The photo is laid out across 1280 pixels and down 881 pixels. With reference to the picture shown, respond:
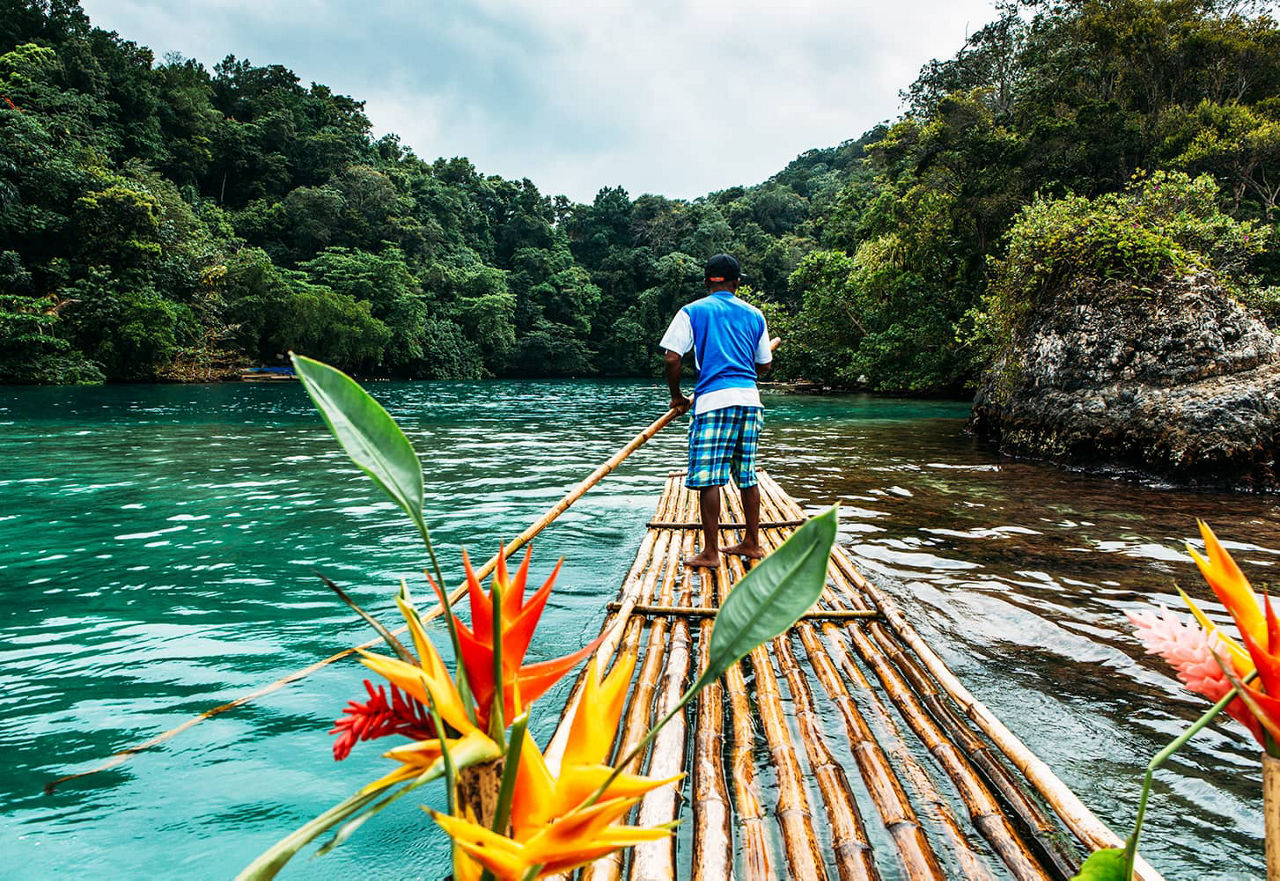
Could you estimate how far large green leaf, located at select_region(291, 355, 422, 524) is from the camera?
53 cm

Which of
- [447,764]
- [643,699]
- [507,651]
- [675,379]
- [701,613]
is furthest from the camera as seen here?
[675,379]

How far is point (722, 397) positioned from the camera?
3.57 meters

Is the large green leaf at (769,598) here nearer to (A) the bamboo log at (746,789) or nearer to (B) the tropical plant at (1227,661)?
(B) the tropical plant at (1227,661)

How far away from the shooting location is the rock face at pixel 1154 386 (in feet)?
20.4

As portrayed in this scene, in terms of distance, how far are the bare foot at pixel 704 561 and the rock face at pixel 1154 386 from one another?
5.49 meters

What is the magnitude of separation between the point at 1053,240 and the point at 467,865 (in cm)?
983

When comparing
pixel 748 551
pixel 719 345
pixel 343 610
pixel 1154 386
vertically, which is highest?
pixel 719 345

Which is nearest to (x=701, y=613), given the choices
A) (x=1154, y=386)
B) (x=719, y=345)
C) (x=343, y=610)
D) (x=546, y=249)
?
(x=719, y=345)

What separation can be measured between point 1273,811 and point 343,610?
3.40 metres

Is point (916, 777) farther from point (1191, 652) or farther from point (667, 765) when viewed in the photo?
point (1191, 652)

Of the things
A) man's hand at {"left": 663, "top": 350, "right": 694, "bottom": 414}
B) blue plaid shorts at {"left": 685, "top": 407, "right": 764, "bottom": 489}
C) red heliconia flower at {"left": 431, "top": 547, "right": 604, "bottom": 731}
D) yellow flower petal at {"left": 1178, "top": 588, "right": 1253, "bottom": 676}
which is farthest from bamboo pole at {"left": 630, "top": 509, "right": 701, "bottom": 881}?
man's hand at {"left": 663, "top": 350, "right": 694, "bottom": 414}

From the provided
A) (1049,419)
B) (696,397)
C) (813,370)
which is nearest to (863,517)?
(696,397)

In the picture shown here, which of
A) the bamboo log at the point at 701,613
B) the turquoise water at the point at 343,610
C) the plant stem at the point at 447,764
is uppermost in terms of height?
the plant stem at the point at 447,764

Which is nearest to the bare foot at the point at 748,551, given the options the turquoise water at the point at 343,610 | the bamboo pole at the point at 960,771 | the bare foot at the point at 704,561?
the bare foot at the point at 704,561
